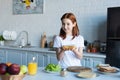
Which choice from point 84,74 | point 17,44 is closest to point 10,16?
point 17,44

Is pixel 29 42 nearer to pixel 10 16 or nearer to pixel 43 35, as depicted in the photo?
pixel 43 35

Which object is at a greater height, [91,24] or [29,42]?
[91,24]

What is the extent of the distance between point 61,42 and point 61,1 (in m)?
1.96

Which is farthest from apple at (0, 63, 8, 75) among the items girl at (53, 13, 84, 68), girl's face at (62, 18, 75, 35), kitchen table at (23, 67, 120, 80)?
girl's face at (62, 18, 75, 35)

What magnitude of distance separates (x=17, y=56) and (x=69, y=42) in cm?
221

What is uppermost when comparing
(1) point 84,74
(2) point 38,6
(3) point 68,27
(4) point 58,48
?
(2) point 38,6

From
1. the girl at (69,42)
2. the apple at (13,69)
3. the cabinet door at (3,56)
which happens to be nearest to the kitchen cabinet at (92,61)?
the girl at (69,42)

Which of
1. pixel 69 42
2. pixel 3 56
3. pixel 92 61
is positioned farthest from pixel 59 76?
pixel 3 56

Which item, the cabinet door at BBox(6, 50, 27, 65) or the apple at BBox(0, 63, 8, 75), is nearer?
the apple at BBox(0, 63, 8, 75)

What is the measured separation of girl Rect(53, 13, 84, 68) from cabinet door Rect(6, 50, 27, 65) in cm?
197

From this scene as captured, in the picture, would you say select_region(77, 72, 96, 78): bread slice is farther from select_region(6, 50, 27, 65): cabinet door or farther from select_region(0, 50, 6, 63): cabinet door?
select_region(0, 50, 6, 63): cabinet door

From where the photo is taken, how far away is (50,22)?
4.41 metres

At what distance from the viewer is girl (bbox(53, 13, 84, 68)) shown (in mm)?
2324

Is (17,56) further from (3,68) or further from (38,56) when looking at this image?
(3,68)
